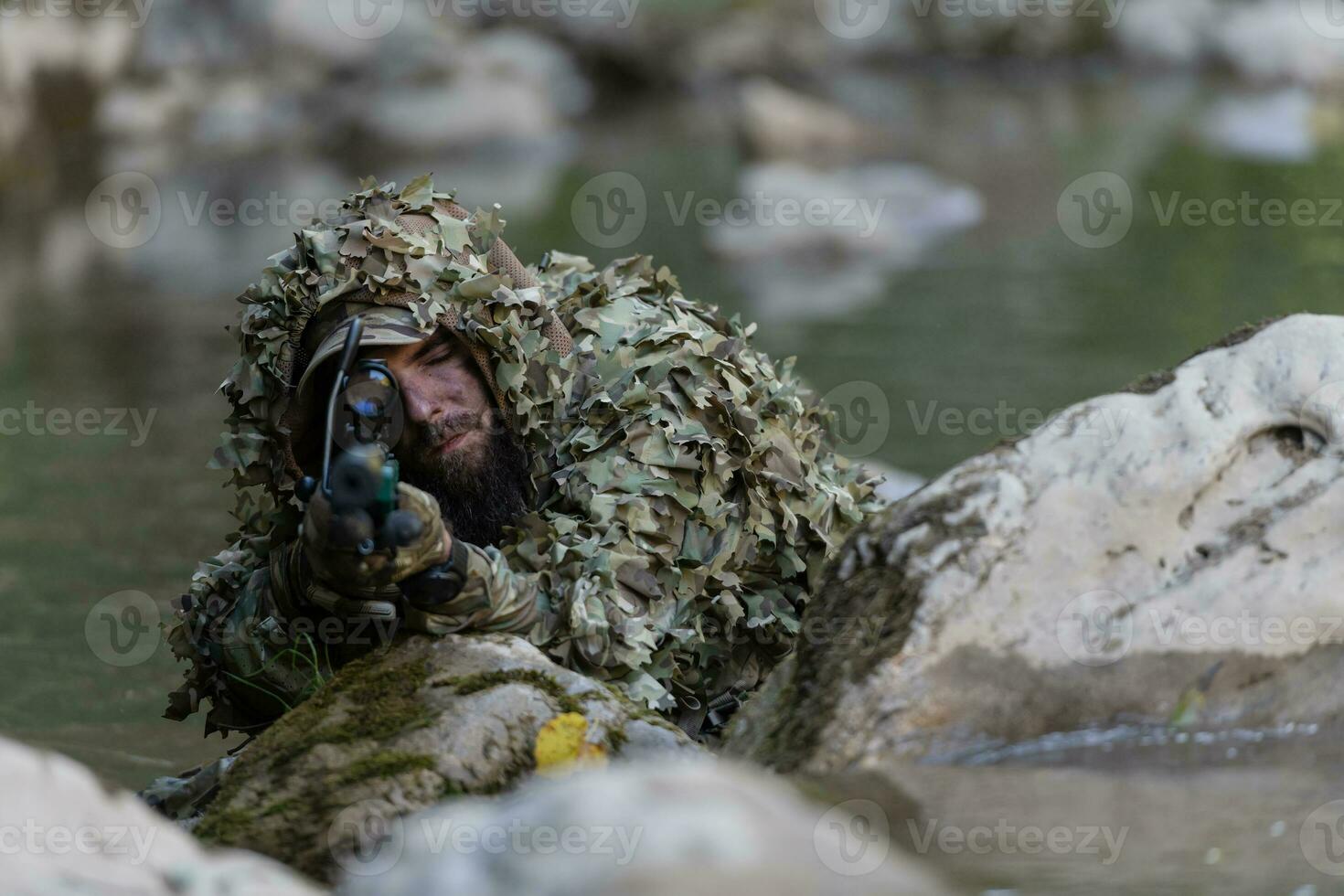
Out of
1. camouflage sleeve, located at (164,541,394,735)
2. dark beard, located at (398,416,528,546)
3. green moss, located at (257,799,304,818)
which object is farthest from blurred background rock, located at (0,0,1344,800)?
green moss, located at (257,799,304,818)

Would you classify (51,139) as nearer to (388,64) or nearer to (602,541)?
(388,64)

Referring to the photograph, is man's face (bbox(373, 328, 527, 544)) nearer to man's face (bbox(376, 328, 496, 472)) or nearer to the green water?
man's face (bbox(376, 328, 496, 472))

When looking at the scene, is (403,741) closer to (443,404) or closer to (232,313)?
(443,404)

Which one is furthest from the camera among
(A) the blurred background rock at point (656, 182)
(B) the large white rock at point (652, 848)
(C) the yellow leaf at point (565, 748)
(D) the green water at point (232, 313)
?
(A) the blurred background rock at point (656, 182)

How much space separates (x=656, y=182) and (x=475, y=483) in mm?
15434

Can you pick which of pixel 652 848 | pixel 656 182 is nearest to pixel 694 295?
pixel 656 182

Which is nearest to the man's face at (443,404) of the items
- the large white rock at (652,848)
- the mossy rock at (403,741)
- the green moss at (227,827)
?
the mossy rock at (403,741)

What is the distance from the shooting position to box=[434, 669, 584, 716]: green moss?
3707mm

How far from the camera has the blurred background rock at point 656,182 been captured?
955 centimetres

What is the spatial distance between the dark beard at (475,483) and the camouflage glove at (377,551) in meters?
0.96

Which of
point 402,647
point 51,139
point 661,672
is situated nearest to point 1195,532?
point 661,672

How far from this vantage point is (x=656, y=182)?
19844mm

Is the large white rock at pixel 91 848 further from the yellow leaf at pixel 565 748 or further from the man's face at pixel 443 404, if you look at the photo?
the man's face at pixel 443 404

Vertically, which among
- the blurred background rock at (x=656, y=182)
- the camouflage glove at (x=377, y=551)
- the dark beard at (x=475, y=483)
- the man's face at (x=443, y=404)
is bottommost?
the camouflage glove at (x=377, y=551)
